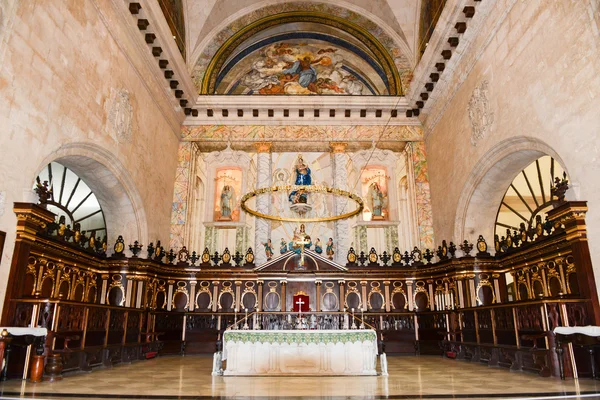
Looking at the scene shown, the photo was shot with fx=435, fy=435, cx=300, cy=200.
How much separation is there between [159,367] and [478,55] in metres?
10.5

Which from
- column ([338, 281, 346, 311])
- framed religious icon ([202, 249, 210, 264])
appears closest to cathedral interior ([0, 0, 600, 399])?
column ([338, 281, 346, 311])

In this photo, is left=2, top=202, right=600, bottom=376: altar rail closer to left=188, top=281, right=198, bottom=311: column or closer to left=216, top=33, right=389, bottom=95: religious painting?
left=188, top=281, right=198, bottom=311: column

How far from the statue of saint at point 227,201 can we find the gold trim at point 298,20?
3812 mm

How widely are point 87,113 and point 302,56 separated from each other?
1114 centimetres

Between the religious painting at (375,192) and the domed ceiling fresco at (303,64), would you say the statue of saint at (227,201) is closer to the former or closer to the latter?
the domed ceiling fresco at (303,64)

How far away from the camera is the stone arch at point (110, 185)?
9.26m

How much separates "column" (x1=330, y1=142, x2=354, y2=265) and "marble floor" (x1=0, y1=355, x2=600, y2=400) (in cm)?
703

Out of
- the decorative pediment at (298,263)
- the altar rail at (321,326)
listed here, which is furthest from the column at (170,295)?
the decorative pediment at (298,263)

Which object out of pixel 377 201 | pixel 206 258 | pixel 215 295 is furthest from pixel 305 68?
pixel 215 295

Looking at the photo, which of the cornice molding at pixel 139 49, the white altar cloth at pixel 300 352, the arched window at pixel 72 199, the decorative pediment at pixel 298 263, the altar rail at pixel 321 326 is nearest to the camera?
the altar rail at pixel 321 326

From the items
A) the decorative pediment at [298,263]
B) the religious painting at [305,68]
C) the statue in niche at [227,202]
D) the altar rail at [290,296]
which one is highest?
the religious painting at [305,68]

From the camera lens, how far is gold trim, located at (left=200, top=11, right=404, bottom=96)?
16641 millimetres

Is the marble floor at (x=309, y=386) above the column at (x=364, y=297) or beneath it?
beneath

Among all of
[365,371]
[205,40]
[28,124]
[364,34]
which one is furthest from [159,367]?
[364,34]
